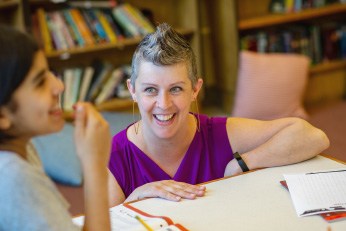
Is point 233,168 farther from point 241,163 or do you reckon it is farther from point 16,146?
point 16,146

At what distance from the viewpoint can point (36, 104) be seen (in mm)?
909

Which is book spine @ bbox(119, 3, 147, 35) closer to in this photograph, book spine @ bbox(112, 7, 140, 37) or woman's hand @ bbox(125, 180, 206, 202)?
book spine @ bbox(112, 7, 140, 37)

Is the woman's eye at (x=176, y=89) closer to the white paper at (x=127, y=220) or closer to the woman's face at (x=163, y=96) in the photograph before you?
the woman's face at (x=163, y=96)

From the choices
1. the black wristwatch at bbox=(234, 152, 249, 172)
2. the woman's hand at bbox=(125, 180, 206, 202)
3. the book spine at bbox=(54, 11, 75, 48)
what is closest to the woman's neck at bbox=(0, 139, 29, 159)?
the woman's hand at bbox=(125, 180, 206, 202)

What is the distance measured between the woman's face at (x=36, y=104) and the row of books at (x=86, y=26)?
2.13 metres

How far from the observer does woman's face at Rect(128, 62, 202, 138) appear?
4.98ft

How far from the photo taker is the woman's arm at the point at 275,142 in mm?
1602

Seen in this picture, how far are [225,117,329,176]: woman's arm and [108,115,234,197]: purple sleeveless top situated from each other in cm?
5

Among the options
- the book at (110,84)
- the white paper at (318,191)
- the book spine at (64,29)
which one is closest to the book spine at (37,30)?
the book spine at (64,29)

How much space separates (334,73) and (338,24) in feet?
1.26

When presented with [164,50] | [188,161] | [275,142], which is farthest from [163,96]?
[275,142]

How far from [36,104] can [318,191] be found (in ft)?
2.76

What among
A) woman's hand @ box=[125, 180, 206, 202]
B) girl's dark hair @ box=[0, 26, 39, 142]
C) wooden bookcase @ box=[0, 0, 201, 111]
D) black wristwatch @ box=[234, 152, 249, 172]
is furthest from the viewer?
wooden bookcase @ box=[0, 0, 201, 111]

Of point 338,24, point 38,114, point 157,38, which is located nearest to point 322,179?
point 157,38
